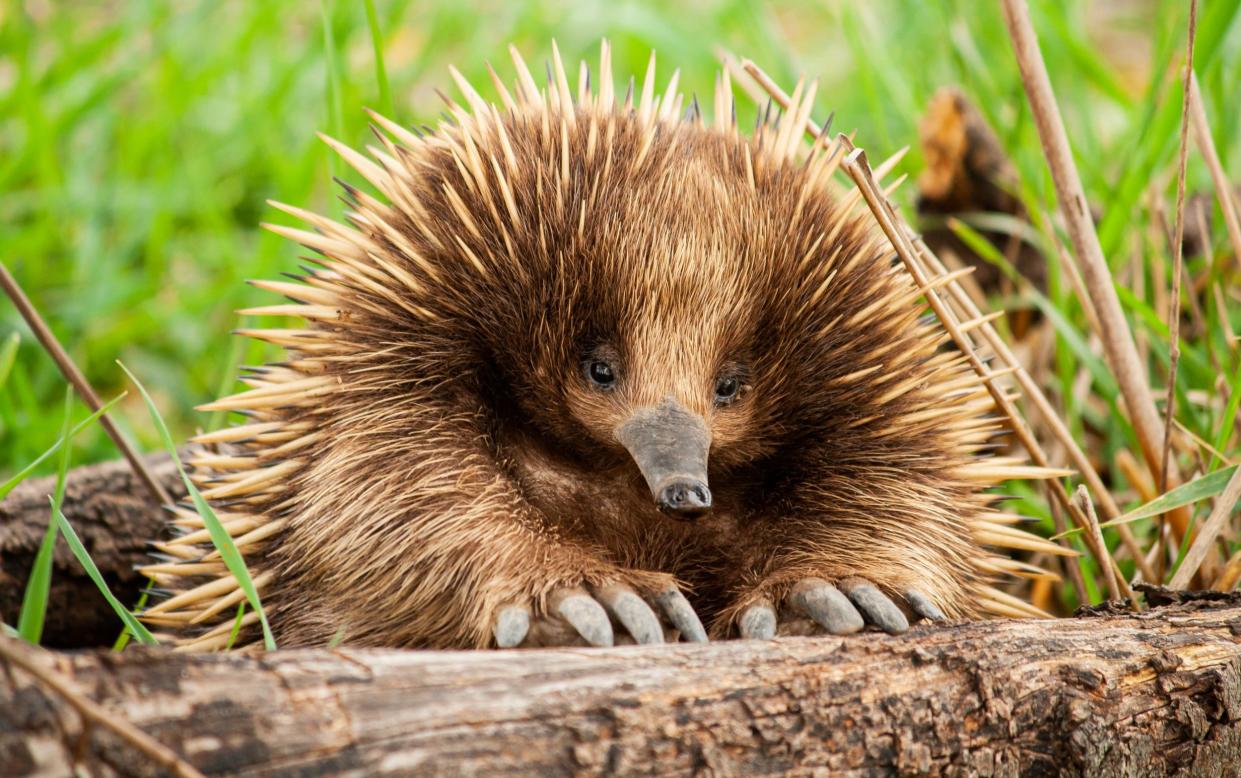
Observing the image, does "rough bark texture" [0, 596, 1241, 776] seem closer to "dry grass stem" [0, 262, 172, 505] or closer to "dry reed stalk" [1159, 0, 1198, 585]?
"dry reed stalk" [1159, 0, 1198, 585]

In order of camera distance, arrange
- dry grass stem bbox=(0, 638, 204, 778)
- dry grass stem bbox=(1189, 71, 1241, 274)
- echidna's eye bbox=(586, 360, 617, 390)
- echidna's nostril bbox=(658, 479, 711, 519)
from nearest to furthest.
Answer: dry grass stem bbox=(0, 638, 204, 778), echidna's nostril bbox=(658, 479, 711, 519), echidna's eye bbox=(586, 360, 617, 390), dry grass stem bbox=(1189, 71, 1241, 274)

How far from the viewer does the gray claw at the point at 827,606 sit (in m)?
1.71

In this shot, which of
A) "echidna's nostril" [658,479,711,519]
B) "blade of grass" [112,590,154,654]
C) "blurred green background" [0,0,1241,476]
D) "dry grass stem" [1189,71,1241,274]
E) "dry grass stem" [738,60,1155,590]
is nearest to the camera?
"echidna's nostril" [658,479,711,519]

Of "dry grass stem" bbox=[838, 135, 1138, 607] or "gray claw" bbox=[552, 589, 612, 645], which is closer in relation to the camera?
"gray claw" bbox=[552, 589, 612, 645]

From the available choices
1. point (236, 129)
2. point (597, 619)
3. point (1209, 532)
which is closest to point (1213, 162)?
point (1209, 532)

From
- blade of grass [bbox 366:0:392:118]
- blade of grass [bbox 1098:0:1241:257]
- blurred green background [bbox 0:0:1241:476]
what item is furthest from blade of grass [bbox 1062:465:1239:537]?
blade of grass [bbox 366:0:392:118]

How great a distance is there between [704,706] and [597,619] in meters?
0.33

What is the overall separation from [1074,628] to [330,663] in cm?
91

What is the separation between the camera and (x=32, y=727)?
1060 millimetres

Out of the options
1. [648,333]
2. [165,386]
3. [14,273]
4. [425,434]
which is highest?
[648,333]

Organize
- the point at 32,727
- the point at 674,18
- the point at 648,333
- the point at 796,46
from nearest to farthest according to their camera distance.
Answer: the point at 32,727
the point at 648,333
the point at 674,18
the point at 796,46

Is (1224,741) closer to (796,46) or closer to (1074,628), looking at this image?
(1074,628)

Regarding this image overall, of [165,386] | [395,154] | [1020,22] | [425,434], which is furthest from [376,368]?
[165,386]

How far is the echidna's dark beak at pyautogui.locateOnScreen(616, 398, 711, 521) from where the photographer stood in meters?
1.60
